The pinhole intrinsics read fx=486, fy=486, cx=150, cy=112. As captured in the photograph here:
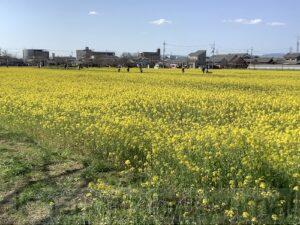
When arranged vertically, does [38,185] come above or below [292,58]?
above

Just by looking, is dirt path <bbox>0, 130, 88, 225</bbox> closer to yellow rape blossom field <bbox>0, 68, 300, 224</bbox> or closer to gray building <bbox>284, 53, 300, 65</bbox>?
yellow rape blossom field <bbox>0, 68, 300, 224</bbox>

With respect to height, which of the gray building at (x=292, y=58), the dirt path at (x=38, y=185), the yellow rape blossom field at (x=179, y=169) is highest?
the yellow rape blossom field at (x=179, y=169)

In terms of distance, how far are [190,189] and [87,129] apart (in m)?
4.25

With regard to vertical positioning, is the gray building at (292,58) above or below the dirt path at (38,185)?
below

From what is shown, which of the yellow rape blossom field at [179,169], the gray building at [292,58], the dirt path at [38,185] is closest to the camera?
the yellow rape blossom field at [179,169]

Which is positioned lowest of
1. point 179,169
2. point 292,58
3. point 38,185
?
point 292,58

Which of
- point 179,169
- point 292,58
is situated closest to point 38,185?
point 179,169

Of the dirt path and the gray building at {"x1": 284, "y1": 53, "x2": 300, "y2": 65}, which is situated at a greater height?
the dirt path

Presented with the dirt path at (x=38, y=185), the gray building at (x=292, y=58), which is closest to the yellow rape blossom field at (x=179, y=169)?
the dirt path at (x=38, y=185)

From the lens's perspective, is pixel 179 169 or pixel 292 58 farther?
pixel 292 58

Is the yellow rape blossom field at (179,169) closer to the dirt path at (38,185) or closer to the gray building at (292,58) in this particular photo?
the dirt path at (38,185)

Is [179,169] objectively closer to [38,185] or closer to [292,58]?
[38,185]

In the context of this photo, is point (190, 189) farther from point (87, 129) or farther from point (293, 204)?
point (87, 129)

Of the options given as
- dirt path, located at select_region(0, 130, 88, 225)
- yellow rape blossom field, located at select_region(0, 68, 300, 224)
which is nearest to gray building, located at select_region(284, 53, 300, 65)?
yellow rape blossom field, located at select_region(0, 68, 300, 224)
